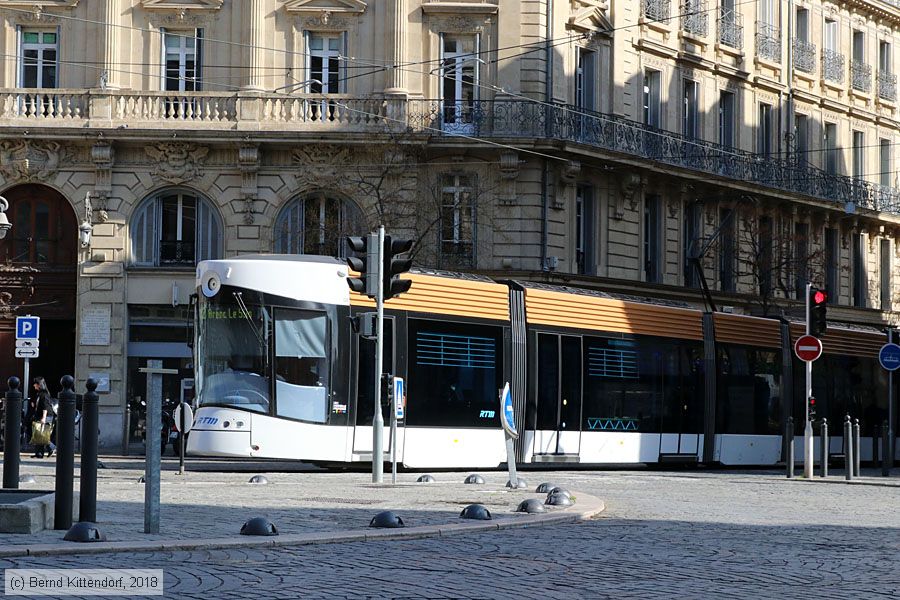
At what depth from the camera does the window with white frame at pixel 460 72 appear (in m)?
37.5

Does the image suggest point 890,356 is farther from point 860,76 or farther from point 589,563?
point 860,76

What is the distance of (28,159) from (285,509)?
76.9 feet

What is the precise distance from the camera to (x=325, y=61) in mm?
37625

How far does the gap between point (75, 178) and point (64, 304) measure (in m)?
2.84

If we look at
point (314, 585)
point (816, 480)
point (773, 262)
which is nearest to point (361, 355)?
point (816, 480)

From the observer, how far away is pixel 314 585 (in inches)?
370

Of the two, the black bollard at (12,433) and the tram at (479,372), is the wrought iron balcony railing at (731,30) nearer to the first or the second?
the tram at (479,372)

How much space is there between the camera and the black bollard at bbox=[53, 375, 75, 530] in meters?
12.0

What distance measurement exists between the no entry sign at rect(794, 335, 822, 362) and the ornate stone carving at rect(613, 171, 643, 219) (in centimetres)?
1410

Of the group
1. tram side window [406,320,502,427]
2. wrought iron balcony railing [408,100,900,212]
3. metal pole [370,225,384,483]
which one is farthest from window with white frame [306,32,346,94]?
metal pole [370,225,384,483]

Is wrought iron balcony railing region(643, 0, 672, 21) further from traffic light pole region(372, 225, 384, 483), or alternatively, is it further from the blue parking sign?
traffic light pole region(372, 225, 384, 483)

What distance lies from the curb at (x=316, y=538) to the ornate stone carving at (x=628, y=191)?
25.3 m

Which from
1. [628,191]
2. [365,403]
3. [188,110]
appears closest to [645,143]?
[628,191]

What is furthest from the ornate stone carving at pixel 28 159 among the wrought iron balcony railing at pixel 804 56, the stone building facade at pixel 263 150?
the wrought iron balcony railing at pixel 804 56
